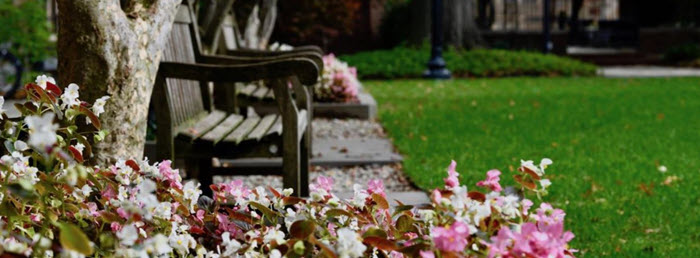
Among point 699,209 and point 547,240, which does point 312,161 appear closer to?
point 699,209

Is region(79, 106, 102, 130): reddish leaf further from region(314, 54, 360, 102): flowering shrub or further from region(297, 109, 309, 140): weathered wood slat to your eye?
region(314, 54, 360, 102): flowering shrub

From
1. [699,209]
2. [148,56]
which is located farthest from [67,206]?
[699,209]

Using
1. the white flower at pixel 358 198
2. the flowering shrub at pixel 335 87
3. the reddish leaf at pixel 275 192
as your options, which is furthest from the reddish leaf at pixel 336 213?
the flowering shrub at pixel 335 87

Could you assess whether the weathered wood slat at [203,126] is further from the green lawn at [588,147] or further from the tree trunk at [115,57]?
the green lawn at [588,147]

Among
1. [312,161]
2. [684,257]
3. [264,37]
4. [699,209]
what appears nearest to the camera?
[684,257]

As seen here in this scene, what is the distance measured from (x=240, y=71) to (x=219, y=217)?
1794 millimetres

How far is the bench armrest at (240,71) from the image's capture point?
421cm

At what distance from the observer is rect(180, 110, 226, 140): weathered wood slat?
4414 mm

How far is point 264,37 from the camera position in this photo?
12359mm

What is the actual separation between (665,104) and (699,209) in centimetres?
754

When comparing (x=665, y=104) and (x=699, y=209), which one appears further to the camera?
(x=665, y=104)

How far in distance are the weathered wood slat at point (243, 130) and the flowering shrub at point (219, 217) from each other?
1544 mm

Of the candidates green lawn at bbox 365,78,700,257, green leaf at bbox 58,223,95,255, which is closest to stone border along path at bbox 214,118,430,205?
green lawn at bbox 365,78,700,257

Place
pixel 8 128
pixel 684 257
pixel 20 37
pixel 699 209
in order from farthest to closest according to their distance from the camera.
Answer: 1. pixel 20 37
2. pixel 699 209
3. pixel 684 257
4. pixel 8 128
